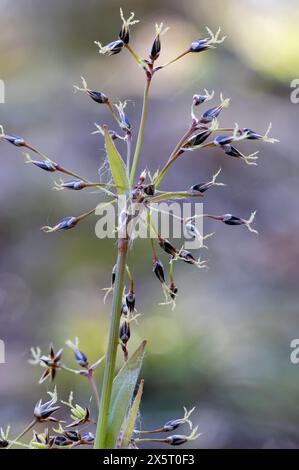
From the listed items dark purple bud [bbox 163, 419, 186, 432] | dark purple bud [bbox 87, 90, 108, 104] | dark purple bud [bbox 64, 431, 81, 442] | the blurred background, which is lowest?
dark purple bud [bbox 64, 431, 81, 442]

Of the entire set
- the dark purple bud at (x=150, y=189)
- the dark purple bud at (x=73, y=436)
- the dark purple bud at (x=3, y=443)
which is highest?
the dark purple bud at (x=150, y=189)

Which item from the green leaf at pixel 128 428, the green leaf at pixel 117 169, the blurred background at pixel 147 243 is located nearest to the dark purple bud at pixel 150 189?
the green leaf at pixel 117 169

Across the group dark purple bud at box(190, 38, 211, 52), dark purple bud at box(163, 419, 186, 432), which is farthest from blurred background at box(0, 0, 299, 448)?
dark purple bud at box(190, 38, 211, 52)

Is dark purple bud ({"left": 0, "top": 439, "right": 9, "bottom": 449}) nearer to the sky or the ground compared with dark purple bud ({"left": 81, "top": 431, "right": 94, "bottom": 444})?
nearer to the ground

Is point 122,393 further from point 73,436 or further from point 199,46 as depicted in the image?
point 199,46

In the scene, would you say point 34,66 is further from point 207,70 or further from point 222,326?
point 222,326

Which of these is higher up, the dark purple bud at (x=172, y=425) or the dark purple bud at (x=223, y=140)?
the dark purple bud at (x=223, y=140)

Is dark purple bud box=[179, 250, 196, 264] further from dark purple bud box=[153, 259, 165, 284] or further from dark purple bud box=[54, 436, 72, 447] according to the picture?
dark purple bud box=[54, 436, 72, 447]

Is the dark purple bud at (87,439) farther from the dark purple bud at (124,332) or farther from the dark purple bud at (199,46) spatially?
the dark purple bud at (199,46)
